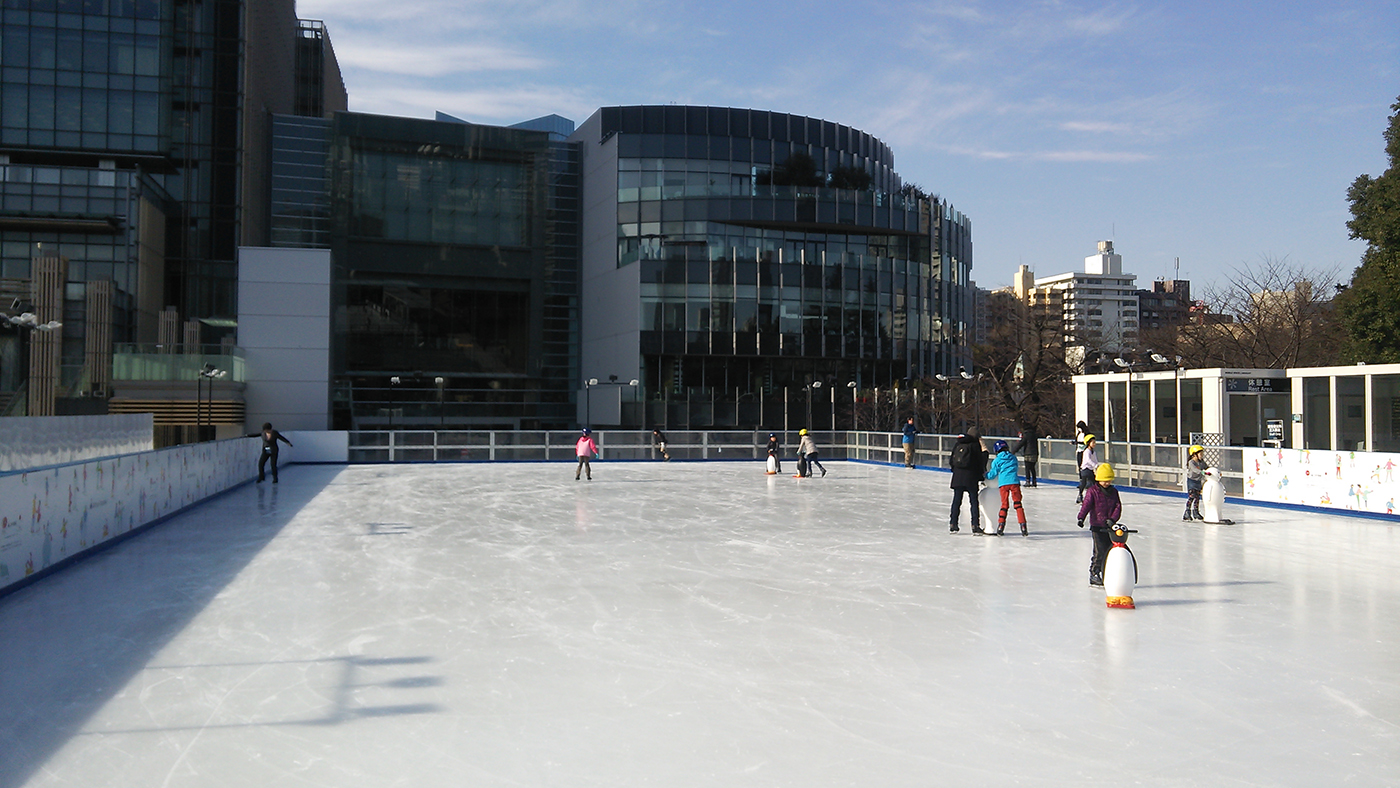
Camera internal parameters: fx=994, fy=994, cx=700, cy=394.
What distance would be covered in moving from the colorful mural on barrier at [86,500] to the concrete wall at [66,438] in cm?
37

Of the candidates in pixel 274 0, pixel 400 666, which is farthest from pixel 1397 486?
pixel 274 0

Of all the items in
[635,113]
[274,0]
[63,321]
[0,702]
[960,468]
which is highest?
[274,0]

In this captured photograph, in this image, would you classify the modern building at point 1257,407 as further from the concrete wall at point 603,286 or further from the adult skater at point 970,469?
the concrete wall at point 603,286

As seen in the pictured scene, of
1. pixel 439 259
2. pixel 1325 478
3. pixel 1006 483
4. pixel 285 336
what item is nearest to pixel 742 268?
pixel 439 259

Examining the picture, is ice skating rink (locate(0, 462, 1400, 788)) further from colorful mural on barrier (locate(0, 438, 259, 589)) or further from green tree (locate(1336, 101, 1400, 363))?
green tree (locate(1336, 101, 1400, 363))

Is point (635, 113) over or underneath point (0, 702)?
over

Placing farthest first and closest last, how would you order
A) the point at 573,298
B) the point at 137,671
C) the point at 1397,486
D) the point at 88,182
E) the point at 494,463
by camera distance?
the point at 573,298
the point at 88,182
the point at 494,463
the point at 1397,486
the point at 137,671

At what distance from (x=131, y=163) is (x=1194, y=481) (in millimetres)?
54515

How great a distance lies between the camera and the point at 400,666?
24.3ft

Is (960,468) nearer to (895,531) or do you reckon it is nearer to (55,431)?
(895,531)

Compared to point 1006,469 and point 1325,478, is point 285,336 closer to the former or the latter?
point 1006,469

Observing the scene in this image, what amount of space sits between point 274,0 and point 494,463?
41556 millimetres

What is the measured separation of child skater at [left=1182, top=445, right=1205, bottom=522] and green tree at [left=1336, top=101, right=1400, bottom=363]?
22052 millimetres

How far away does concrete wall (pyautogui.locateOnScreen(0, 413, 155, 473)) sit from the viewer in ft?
42.2
